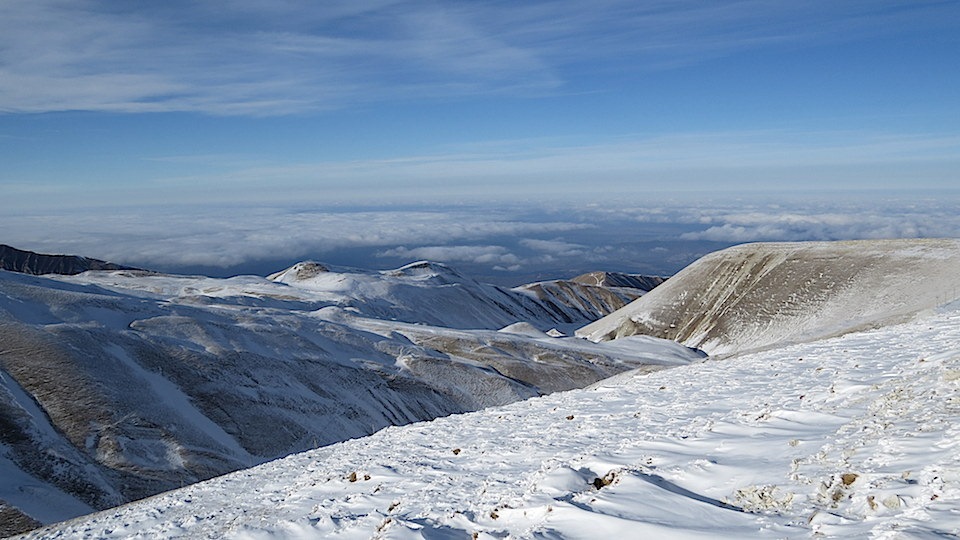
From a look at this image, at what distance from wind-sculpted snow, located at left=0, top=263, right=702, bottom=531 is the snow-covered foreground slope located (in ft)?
66.2

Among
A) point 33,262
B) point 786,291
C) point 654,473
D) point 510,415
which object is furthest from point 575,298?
point 654,473

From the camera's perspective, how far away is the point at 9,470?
30.6m

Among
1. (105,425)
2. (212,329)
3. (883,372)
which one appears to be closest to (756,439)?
(883,372)

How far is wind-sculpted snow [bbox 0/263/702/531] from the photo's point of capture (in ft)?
111

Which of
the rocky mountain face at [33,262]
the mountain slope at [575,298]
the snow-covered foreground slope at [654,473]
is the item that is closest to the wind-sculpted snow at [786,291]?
the snow-covered foreground slope at [654,473]

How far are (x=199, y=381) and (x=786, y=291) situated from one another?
7581 centimetres

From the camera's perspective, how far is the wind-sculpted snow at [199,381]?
3388cm

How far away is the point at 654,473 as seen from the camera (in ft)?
31.4

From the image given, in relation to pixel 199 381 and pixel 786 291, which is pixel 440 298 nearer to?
pixel 786 291

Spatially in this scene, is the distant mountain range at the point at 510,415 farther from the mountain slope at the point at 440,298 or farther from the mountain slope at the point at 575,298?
the mountain slope at the point at 575,298

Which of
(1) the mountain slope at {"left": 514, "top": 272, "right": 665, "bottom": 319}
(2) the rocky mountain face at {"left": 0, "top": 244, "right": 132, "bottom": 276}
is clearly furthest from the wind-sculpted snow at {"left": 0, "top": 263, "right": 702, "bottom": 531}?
(2) the rocky mountain face at {"left": 0, "top": 244, "right": 132, "bottom": 276}

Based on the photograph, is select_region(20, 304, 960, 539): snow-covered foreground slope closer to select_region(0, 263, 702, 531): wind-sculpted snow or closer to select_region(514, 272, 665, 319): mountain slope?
select_region(0, 263, 702, 531): wind-sculpted snow

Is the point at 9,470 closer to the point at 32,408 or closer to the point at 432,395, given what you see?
the point at 32,408

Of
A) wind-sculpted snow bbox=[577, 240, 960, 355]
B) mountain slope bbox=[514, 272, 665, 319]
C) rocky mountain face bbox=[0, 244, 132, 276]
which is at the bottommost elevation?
mountain slope bbox=[514, 272, 665, 319]
